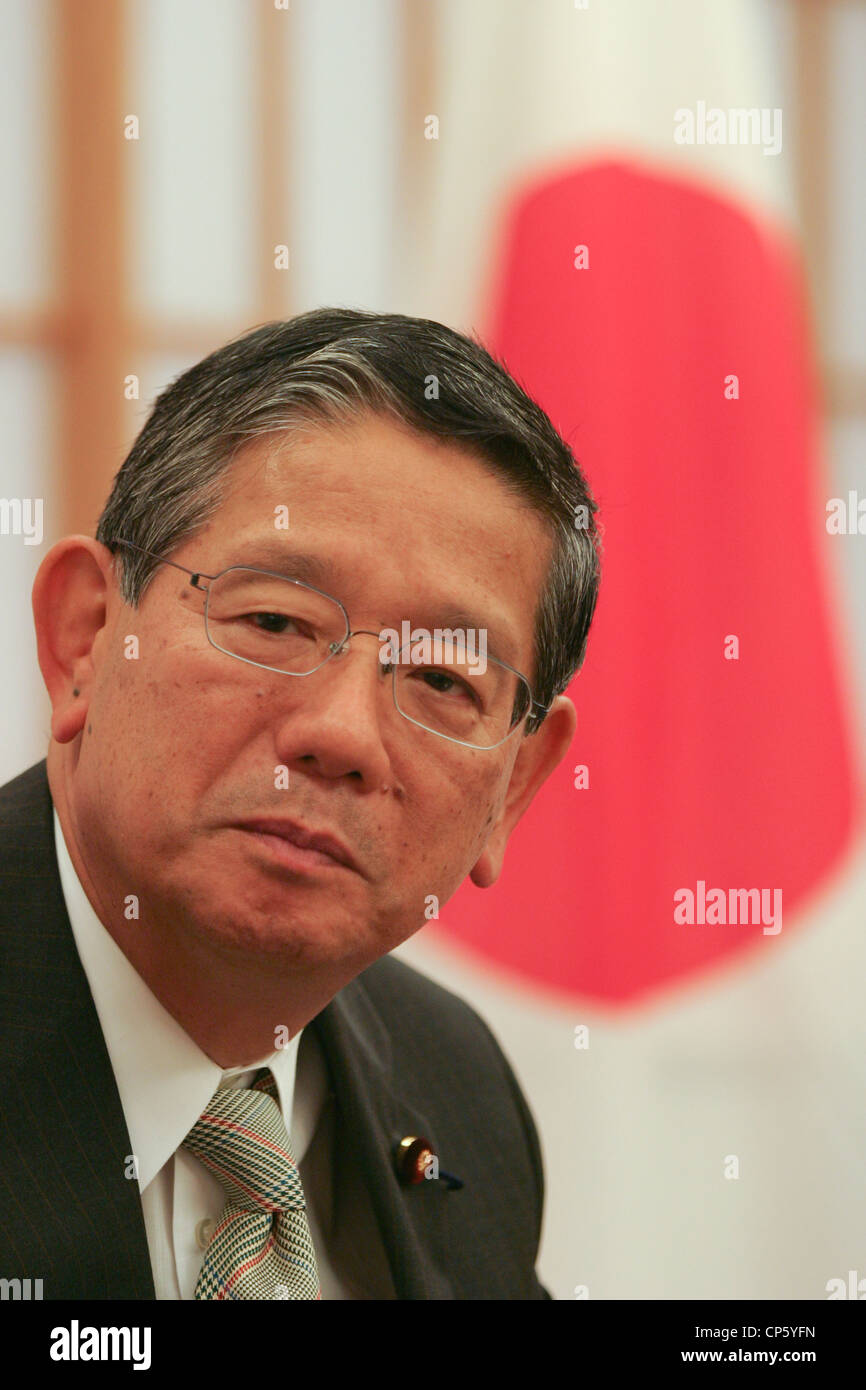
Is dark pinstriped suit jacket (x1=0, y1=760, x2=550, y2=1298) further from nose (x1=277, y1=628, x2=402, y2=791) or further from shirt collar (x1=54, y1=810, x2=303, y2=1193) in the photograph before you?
nose (x1=277, y1=628, x2=402, y2=791)

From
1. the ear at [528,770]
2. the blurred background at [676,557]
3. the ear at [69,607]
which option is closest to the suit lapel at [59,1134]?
the ear at [69,607]

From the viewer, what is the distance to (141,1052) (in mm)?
1369

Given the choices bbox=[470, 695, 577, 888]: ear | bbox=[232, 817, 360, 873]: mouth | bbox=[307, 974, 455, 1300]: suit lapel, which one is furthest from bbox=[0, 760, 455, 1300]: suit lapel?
bbox=[470, 695, 577, 888]: ear

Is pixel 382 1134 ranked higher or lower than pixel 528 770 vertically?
lower

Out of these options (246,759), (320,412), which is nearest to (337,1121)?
(246,759)

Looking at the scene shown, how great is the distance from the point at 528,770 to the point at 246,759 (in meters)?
0.47

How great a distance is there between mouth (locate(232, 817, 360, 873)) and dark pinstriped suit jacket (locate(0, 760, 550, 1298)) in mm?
255

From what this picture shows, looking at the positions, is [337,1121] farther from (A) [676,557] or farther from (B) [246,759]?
(A) [676,557]

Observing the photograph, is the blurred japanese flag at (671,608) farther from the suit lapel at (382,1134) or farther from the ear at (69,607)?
the ear at (69,607)

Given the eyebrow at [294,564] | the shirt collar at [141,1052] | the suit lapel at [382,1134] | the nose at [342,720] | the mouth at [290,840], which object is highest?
the eyebrow at [294,564]

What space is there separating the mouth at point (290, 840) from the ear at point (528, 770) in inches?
13.2

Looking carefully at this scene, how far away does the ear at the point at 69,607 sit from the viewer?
1.42 meters

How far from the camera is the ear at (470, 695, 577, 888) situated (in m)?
1.58
